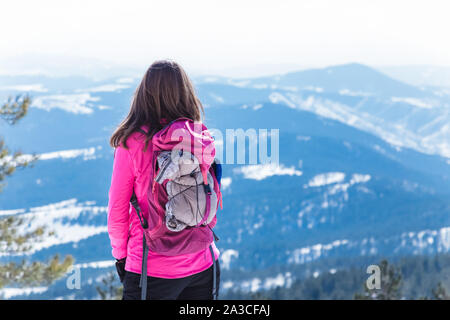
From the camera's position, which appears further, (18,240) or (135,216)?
(18,240)

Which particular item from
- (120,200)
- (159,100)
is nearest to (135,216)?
(120,200)

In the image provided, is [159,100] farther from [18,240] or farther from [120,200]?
[18,240]

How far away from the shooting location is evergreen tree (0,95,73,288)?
10.3 m

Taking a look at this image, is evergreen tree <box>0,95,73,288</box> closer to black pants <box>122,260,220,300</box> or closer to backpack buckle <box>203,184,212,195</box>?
black pants <box>122,260,220,300</box>

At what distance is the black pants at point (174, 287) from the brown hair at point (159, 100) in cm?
84

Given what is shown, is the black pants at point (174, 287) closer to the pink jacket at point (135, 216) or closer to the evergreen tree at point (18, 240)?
the pink jacket at point (135, 216)

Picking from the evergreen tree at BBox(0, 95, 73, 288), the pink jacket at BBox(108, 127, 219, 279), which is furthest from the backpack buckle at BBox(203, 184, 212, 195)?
the evergreen tree at BBox(0, 95, 73, 288)

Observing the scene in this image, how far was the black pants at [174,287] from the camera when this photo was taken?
3.01 meters

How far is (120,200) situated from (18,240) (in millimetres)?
8418

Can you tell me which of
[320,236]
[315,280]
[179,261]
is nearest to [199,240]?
[179,261]

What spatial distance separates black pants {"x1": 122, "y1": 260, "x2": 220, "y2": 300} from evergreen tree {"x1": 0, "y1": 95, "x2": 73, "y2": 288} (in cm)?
776

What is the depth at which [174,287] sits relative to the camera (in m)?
3.03

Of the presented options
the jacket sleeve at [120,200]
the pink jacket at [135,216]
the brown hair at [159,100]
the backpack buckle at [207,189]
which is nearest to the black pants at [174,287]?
the pink jacket at [135,216]
